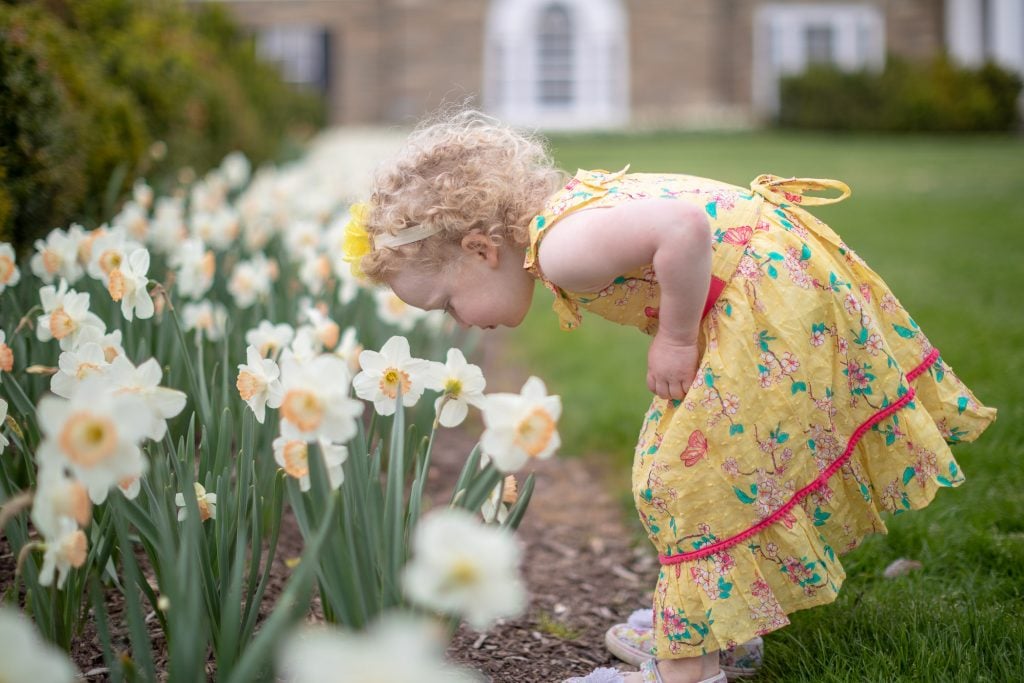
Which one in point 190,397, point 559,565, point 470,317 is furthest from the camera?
point 559,565

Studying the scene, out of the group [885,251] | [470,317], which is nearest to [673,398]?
[470,317]

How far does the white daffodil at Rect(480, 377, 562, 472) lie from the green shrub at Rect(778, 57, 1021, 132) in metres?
17.1

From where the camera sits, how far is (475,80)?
771 inches

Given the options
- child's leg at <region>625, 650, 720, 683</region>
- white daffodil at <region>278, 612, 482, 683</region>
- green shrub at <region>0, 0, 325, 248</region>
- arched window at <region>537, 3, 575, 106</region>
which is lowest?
child's leg at <region>625, 650, 720, 683</region>

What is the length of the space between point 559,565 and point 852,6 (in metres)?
20.1

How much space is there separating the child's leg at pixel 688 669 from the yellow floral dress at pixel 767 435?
0.06 metres

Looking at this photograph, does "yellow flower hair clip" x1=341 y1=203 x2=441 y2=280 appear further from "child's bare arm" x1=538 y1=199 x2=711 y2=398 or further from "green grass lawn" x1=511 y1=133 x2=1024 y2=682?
"green grass lawn" x1=511 y1=133 x2=1024 y2=682

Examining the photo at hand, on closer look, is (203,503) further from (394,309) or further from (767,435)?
(394,309)

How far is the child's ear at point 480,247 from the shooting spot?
1695mm

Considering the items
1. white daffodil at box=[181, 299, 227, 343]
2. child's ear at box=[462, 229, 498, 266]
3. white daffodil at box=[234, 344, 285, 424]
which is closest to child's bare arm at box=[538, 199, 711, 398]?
child's ear at box=[462, 229, 498, 266]

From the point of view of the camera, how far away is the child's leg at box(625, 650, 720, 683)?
5.30 ft

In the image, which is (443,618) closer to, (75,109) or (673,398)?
(673,398)

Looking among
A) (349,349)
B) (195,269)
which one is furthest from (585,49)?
(349,349)

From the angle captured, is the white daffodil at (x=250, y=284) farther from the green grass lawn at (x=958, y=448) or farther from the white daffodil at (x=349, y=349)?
the green grass lawn at (x=958, y=448)
